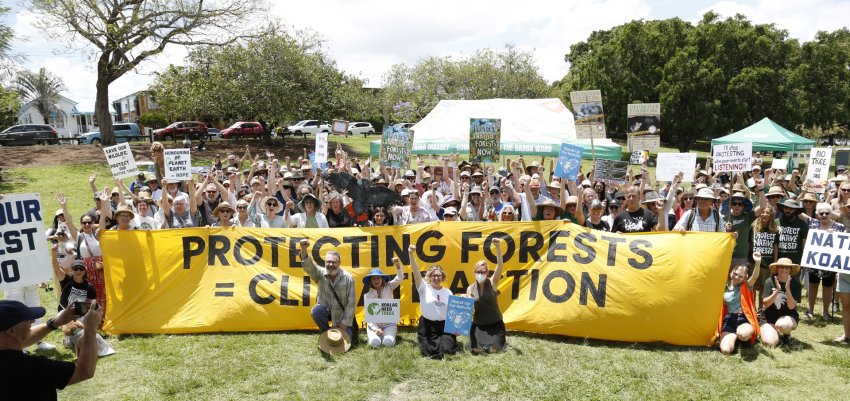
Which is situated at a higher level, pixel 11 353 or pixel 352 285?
pixel 11 353

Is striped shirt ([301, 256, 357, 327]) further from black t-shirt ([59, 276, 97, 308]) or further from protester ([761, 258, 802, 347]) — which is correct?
protester ([761, 258, 802, 347])

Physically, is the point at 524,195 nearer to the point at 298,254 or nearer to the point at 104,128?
the point at 298,254

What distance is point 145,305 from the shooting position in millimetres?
7863

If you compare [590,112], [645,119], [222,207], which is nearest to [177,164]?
[222,207]

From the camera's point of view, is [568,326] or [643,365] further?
[568,326]

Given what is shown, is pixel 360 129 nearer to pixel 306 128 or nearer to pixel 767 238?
pixel 306 128

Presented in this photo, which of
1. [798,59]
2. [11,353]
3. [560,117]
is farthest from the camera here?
[798,59]

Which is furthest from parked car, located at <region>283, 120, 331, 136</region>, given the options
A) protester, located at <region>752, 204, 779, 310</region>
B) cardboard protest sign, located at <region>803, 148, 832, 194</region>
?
protester, located at <region>752, 204, 779, 310</region>

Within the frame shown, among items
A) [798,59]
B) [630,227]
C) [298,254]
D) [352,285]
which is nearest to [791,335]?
[630,227]

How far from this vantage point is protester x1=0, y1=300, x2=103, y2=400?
133 inches

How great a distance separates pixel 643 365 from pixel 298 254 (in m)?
4.48

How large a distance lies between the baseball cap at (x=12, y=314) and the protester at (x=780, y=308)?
723 centimetres

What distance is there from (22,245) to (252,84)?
83.4 feet

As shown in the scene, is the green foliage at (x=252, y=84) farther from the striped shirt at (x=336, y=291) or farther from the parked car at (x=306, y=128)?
the striped shirt at (x=336, y=291)
